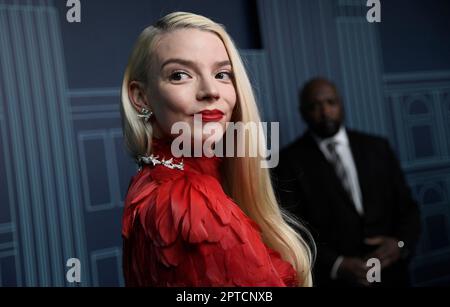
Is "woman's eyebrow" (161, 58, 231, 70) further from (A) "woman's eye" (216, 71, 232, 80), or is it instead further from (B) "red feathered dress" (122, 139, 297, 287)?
(B) "red feathered dress" (122, 139, 297, 287)

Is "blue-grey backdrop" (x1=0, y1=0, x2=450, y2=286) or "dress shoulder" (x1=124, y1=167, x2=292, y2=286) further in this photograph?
"blue-grey backdrop" (x1=0, y1=0, x2=450, y2=286)

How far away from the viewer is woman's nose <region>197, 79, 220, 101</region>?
2.98ft

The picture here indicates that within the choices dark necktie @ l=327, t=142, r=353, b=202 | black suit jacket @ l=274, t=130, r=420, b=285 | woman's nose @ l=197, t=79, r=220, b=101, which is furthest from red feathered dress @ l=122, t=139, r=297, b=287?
dark necktie @ l=327, t=142, r=353, b=202

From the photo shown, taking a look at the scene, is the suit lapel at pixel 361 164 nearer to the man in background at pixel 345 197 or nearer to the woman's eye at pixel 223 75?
the man in background at pixel 345 197

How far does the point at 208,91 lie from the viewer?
35.8 inches

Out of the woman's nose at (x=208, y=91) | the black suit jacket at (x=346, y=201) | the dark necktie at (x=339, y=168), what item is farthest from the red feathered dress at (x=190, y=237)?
the dark necktie at (x=339, y=168)

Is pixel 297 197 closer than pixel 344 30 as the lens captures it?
Yes

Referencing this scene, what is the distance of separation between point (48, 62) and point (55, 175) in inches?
15.1

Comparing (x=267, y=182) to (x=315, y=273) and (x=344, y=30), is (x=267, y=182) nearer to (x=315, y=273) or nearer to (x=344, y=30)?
(x=315, y=273)

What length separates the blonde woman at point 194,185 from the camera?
835mm

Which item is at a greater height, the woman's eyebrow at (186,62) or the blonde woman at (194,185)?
the woman's eyebrow at (186,62)

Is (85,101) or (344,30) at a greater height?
(344,30)

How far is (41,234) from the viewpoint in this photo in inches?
78.6
